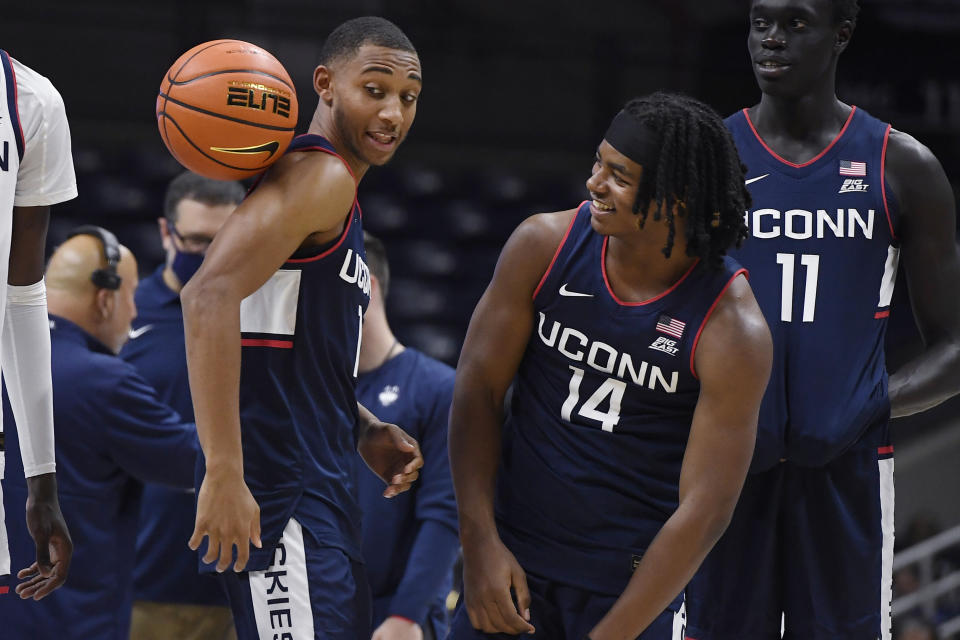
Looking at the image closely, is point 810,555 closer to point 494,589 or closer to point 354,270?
point 494,589

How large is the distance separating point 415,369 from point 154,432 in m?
0.94

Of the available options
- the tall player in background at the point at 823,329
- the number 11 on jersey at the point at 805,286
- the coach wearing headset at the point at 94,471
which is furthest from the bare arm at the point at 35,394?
the number 11 on jersey at the point at 805,286

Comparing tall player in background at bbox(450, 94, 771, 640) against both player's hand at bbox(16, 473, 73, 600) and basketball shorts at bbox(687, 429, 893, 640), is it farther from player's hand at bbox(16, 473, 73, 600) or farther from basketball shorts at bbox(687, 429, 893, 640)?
player's hand at bbox(16, 473, 73, 600)

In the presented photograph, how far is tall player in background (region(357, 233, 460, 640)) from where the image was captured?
13.2 ft

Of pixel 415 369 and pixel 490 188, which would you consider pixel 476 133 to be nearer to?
pixel 490 188

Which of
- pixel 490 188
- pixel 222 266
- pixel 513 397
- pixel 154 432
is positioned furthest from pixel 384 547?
pixel 490 188

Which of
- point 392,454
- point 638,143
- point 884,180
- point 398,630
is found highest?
point 638,143

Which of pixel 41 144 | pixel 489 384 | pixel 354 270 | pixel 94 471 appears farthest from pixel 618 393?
pixel 94 471

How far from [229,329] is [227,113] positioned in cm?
52

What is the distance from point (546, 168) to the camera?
11539 millimetres

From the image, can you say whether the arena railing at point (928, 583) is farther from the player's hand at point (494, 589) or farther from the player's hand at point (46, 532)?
the player's hand at point (46, 532)

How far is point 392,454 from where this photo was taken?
3.12m

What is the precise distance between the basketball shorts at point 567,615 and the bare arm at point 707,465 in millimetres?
81

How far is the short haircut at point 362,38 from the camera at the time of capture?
2.88m
